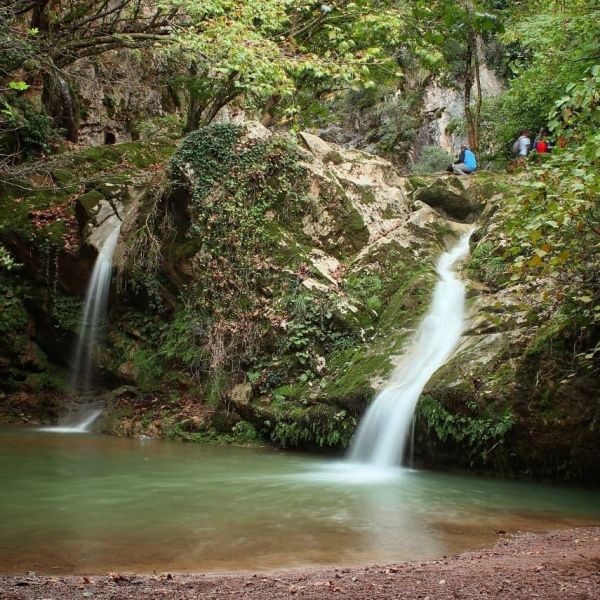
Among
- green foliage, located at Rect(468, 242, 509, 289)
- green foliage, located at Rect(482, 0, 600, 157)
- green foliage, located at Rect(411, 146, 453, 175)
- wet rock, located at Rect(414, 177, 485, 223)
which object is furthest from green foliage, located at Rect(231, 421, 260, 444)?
green foliage, located at Rect(411, 146, 453, 175)

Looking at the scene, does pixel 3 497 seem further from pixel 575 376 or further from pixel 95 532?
pixel 575 376

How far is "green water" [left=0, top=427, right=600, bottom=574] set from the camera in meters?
4.75

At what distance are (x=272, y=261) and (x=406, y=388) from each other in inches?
169

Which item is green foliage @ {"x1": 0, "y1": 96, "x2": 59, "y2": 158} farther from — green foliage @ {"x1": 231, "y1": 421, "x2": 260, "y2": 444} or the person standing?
the person standing

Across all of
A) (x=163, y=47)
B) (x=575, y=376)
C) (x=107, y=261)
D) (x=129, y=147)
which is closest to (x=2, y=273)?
(x=107, y=261)

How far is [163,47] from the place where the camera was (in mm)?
12461

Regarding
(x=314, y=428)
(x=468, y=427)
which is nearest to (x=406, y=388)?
(x=468, y=427)

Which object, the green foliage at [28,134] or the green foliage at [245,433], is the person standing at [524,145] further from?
the green foliage at [28,134]

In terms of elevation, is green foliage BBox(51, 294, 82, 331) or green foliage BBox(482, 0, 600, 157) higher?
green foliage BBox(482, 0, 600, 157)

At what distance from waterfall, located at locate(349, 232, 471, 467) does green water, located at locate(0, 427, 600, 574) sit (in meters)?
0.54

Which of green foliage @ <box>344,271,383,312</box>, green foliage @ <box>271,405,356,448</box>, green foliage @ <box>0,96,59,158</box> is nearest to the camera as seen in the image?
green foliage @ <box>271,405,356,448</box>

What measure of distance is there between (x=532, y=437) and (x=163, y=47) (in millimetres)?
10130

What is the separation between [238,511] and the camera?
6305 millimetres

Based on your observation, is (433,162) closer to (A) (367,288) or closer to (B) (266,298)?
(A) (367,288)
